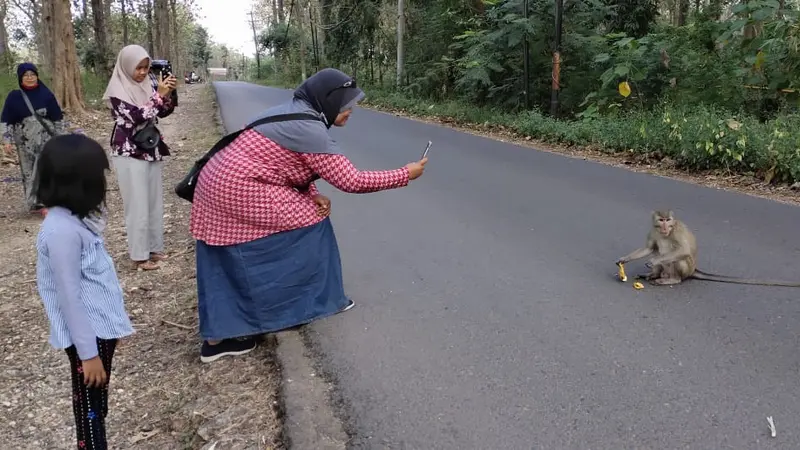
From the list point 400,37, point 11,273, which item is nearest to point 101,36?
point 400,37

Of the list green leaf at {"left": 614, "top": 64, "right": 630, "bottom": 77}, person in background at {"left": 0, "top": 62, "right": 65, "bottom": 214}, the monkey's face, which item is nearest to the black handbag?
person in background at {"left": 0, "top": 62, "right": 65, "bottom": 214}

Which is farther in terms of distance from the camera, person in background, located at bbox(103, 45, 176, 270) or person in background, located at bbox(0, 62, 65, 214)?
person in background, located at bbox(0, 62, 65, 214)

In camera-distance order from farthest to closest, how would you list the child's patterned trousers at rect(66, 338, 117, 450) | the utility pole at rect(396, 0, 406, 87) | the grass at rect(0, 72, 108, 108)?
1. the utility pole at rect(396, 0, 406, 87)
2. the grass at rect(0, 72, 108, 108)
3. the child's patterned trousers at rect(66, 338, 117, 450)

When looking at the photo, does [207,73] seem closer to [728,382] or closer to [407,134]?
[407,134]

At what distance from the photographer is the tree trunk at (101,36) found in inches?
965

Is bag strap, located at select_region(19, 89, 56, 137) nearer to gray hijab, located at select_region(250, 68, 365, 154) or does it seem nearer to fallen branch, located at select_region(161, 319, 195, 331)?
fallen branch, located at select_region(161, 319, 195, 331)

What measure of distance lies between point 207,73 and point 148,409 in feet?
321

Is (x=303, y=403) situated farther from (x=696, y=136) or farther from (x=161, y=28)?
(x=161, y=28)

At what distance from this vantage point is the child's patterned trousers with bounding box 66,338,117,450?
280 centimetres

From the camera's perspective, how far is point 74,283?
2547mm

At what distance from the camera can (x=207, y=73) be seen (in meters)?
95.2

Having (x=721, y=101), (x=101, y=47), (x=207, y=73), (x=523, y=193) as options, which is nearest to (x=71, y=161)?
(x=523, y=193)

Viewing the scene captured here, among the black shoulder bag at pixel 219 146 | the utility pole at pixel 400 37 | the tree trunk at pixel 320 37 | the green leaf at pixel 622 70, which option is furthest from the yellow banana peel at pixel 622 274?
the tree trunk at pixel 320 37

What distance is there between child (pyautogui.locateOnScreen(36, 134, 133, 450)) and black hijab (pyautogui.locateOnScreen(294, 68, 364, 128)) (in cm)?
154
